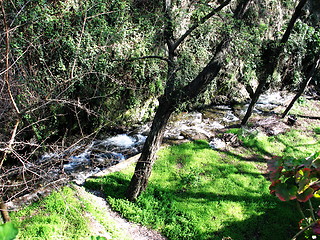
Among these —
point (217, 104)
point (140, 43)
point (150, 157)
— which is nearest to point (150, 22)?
point (140, 43)

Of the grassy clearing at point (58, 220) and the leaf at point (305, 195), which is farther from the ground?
the leaf at point (305, 195)

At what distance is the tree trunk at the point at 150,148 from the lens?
5324mm

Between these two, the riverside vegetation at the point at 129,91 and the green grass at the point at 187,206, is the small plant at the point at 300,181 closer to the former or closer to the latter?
the riverside vegetation at the point at 129,91

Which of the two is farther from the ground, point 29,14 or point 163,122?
point 29,14

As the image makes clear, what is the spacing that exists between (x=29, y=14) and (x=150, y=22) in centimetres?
343

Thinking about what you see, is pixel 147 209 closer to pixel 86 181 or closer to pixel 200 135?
pixel 86 181

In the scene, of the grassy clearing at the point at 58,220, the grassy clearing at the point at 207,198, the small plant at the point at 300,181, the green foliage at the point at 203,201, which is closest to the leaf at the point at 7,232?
the small plant at the point at 300,181

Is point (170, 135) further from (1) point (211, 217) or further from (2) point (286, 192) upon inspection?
(2) point (286, 192)

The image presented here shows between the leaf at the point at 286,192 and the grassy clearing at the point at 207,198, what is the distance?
7.54 feet

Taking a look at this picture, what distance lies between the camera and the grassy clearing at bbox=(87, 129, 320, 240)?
207 inches

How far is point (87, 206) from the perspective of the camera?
531 centimetres

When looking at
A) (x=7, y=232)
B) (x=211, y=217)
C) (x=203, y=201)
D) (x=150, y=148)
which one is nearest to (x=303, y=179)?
(x=7, y=232)

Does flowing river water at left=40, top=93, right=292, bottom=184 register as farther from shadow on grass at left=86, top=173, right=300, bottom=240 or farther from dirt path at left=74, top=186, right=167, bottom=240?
shadow on grass at left=86, top=173, right=300, bottom=240

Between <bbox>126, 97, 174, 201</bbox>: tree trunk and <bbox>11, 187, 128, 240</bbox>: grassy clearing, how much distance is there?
92cm
